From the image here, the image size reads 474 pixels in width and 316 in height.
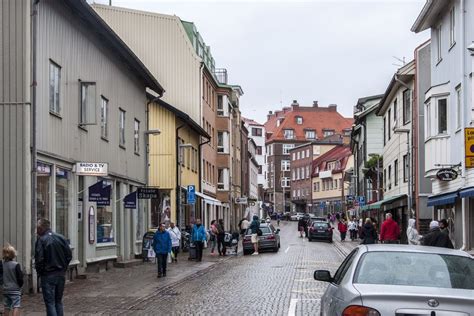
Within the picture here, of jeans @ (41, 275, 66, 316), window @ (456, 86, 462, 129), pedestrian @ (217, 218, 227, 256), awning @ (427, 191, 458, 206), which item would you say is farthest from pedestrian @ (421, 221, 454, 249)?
pedestrian @ (217, 218, 227, 256)

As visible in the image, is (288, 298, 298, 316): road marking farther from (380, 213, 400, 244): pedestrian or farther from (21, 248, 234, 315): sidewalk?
(380, 213, 400, 244): pedestrian

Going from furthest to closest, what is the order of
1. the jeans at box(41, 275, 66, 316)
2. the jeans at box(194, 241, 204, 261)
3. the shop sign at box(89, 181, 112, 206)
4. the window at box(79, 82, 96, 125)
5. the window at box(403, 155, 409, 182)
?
the window at box(403, 155, 409, 182) < the jeans at box(194, 241, 204, 261) < the shop sign at box(89, 181, 112, 206) < the window at box(79, 82, 96, 125) < the jeans at box(41, 275, 66, 316)

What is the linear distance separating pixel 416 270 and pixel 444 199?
16917mm

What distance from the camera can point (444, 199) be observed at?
23.4m

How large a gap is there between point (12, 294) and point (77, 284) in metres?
8.26

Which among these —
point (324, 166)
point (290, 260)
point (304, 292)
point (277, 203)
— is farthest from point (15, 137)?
point (277, 203)

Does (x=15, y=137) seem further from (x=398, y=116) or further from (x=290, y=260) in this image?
(x=398, y=116)

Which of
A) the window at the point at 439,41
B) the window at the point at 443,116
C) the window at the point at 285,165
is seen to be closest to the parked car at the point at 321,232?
the window at the point at 439,41

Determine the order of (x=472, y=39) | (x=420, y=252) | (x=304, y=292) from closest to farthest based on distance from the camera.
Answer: (x=420, y=252), (x=304, y=292), (x=472, y=39)

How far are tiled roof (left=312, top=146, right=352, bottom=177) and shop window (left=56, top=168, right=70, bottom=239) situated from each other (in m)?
75.5

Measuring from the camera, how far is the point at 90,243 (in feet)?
70.4

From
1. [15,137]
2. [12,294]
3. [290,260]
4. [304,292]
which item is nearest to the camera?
[12,294]

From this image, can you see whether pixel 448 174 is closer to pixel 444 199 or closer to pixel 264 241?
pixel 444 199

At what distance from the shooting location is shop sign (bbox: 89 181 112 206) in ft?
68.8
